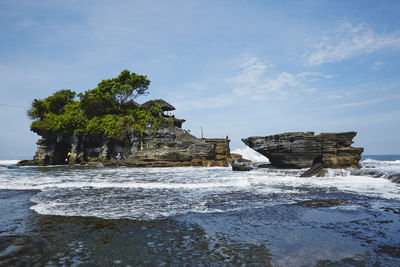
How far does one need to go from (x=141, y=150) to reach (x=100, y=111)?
13.0 meters

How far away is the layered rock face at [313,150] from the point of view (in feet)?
60.4

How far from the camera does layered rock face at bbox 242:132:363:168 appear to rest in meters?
18.4

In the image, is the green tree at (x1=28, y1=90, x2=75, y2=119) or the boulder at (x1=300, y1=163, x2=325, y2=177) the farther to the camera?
the green tree at (x1=28, y1=90, x2=75, y2=119)

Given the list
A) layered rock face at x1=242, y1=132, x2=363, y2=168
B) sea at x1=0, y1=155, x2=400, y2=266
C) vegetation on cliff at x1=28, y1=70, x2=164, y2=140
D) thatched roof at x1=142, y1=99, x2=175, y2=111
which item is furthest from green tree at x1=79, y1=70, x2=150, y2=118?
sea at x1=0, y1=155, x2=400, y2=266

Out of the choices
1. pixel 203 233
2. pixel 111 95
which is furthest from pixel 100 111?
pixel 203 233

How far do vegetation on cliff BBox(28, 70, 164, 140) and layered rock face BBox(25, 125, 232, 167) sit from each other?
1.44 meters

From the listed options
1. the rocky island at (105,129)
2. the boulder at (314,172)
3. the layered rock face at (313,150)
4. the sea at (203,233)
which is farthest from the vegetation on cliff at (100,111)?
the sea at (203,233)

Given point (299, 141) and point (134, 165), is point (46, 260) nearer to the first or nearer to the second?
point (299, 141)

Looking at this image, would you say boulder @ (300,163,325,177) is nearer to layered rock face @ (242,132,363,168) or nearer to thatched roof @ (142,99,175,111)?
layered rock face @ (242,132,363,168)

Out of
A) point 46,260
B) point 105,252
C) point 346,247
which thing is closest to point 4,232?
point 46,260

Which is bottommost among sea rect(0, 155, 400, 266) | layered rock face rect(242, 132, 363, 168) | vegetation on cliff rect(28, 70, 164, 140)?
sea rect(0, 155, 400, 266)

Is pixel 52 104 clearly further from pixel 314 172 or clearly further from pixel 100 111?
pixel 314 172

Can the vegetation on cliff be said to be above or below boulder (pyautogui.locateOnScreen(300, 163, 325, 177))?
above

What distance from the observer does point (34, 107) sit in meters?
37.8
